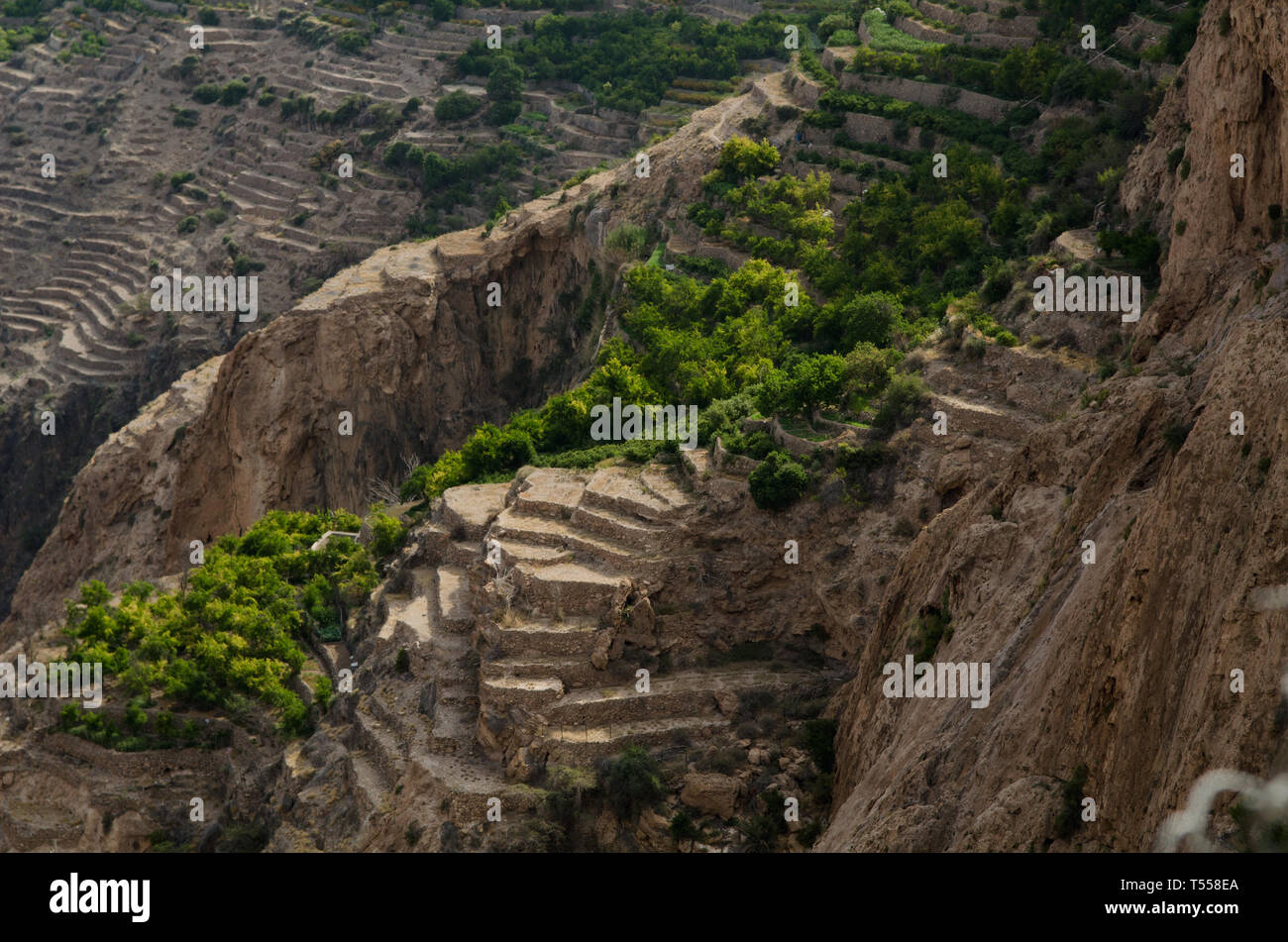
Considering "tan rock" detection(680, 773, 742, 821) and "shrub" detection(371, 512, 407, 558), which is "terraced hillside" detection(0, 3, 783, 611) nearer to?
"shrub" detection(371, 512, 407, 558)

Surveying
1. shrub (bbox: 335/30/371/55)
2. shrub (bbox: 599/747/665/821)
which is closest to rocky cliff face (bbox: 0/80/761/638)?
shrub (bbox: 599/747/665/821)

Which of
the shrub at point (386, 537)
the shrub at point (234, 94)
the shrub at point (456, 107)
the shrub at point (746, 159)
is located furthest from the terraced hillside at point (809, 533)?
the shrub at point (234, 94)

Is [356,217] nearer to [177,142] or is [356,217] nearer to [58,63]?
[177,142]

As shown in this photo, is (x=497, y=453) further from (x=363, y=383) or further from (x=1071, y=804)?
(x=1071, y=804)

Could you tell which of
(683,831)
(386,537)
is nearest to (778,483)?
(683,831)

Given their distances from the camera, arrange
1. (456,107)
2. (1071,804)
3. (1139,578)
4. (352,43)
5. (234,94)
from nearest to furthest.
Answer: (1139,578), (1071,804), (456,107), (352,43), (234,94)

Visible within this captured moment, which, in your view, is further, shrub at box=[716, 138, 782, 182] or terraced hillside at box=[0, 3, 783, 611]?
terraced hillside at box=[0, 3, 783, 611]
